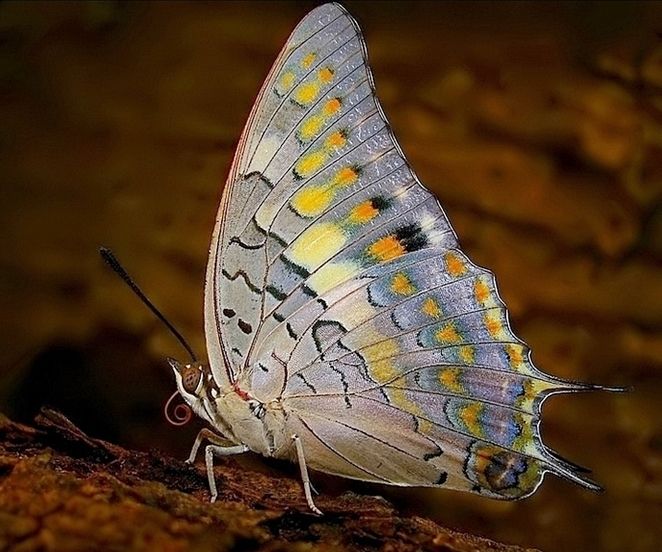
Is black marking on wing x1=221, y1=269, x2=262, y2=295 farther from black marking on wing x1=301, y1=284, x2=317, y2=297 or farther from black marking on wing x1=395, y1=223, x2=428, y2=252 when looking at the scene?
black marking on wing x1=395, y1=223, x2=428, y2=252

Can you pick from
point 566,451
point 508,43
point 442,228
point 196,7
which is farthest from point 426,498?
point 196,7

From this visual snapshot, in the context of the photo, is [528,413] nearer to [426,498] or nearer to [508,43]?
[426,498]

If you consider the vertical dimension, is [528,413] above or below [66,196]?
below

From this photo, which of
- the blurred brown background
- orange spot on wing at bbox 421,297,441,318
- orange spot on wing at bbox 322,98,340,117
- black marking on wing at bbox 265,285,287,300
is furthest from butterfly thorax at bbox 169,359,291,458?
the blurred brown background

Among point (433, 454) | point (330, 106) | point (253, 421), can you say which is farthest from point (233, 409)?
point (330, 106)

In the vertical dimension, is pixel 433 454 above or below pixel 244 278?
below

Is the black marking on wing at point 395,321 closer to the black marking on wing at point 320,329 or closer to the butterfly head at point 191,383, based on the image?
the black marking on wing at point 320,329

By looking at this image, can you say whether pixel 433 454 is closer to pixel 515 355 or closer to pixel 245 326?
pixel 515 355
